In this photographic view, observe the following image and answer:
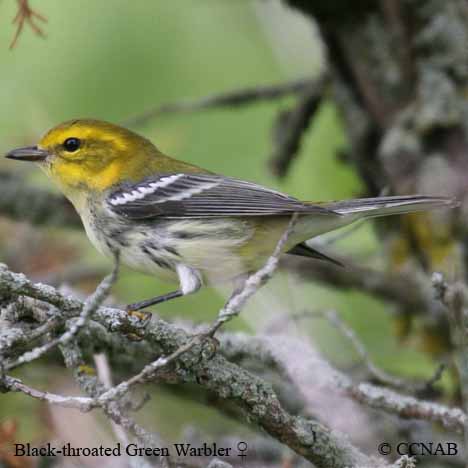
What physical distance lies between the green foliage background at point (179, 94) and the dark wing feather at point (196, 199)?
108 cm

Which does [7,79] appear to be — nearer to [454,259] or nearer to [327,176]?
[327,176]

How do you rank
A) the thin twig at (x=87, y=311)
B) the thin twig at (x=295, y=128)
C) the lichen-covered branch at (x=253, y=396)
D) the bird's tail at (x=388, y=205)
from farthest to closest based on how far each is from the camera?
the thin twig at (x=295, y=128) < the bird's tail at (x=388, y=205) < the lichen-covered branch at (x=253, y=396) < the thin twig at (x=87, y=311)

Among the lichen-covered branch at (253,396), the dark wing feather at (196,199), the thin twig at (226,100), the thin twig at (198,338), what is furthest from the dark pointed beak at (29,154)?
the thin twig at (198,338)

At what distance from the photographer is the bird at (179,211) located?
3303 mm

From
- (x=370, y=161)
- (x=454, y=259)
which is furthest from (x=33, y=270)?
(x=454, y=259)

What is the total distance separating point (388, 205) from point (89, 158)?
4.94 ft

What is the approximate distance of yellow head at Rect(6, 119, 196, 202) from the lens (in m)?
3.87

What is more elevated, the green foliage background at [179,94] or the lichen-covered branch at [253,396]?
the green foliage background at [179,94]

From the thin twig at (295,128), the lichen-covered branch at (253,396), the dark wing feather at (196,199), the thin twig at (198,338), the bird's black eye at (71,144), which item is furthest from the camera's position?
the thin twig at (295,128)

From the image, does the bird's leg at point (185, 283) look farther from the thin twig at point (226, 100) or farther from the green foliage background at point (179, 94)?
the green foliage background at point (179, 94)

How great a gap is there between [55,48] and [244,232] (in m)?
3.13

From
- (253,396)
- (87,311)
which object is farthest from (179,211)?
(87,311)

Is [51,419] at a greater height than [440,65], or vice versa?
[440,65]

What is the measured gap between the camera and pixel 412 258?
4.32 meters
